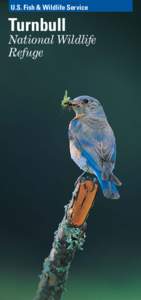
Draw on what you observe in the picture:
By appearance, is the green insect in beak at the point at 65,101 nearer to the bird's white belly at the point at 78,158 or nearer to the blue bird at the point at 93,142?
the blue bird at the point at 93,142

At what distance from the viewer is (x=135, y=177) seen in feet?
13.0

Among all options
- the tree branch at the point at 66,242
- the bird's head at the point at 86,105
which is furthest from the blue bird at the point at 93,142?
the tree branch at the point at 66,242

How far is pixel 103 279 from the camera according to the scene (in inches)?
155

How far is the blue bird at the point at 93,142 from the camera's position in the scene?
3781 millimetres

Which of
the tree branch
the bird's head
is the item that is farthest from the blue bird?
the tree branch

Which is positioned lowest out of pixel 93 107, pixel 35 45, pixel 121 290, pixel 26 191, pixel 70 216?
pixel 121 290

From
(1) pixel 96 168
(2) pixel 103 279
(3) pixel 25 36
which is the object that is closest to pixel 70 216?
(1) pixel 96 168

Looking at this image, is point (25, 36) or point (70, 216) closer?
point (70, 216)

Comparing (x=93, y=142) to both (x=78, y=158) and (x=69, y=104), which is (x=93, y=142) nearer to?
(x=78, y=158)

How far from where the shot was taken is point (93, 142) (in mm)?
3838

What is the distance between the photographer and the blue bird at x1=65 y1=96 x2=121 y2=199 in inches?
149

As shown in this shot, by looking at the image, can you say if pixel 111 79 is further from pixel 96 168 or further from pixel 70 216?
pixel 70 216

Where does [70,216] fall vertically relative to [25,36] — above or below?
below

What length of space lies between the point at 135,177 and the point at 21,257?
2.74 feet
